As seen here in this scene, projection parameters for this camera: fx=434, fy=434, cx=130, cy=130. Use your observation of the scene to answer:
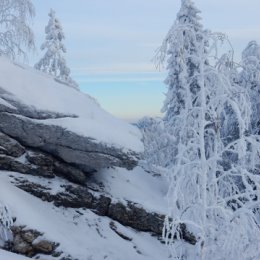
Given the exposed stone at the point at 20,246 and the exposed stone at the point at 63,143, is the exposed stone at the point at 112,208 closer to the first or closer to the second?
the exposed stone at the point at 63,143

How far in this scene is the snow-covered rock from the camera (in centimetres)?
1503

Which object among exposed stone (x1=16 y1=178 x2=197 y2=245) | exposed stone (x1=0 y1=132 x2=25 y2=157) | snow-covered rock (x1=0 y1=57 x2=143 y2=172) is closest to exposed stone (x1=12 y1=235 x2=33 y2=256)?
exposed stone (x1=16 y1=178 x2=197 y2=245)

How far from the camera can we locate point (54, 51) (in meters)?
35.1

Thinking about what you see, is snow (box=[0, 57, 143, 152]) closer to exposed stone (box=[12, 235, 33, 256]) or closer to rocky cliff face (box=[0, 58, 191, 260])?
rocky cliff face (box=[0, 58, 191, 260])

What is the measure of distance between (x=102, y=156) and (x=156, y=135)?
21.3 ft

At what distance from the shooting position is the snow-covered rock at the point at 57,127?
49.3ft

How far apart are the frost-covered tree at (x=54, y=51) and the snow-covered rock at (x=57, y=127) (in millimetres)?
18262

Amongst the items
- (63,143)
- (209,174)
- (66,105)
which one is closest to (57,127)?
(63,143)

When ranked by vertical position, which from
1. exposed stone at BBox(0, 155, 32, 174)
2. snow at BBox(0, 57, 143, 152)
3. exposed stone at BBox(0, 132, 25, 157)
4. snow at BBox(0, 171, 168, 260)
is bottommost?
snow at BBox(0, 171, 168, 260)

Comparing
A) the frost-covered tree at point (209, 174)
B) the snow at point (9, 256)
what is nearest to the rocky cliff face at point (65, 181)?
the snow at point (9, 256)

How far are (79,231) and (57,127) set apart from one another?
12.1 feet

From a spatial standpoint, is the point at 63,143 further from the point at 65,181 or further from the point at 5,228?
the point at 5,228

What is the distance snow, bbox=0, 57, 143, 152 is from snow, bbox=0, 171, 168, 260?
9.01ft

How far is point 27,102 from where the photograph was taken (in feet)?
49.9
